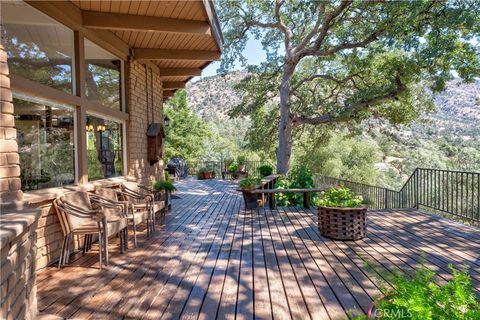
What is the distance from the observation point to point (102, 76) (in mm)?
4758

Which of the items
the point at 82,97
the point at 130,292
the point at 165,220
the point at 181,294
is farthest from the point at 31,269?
the point at 165,220

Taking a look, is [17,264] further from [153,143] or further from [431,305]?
[153,143]

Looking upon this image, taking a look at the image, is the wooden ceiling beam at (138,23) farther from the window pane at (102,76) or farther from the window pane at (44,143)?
the window pane at (44,143)

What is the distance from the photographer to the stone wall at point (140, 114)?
219 inches

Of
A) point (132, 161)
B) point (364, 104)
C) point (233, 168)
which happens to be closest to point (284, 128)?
point (364, 104)

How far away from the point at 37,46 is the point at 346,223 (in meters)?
4.26

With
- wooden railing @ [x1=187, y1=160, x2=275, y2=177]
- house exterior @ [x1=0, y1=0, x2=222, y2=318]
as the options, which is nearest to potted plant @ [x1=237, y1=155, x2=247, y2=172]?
wooden railing @ [x1=187, y1=160, x2=275, y2=177]

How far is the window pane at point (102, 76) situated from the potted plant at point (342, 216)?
358 centimetres

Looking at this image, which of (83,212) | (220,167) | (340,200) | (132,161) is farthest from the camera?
(220,167)

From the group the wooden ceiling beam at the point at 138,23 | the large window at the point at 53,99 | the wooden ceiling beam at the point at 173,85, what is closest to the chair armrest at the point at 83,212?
the large window at the point at 53,99

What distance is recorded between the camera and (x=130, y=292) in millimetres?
2559

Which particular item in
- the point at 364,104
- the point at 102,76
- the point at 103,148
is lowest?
the point at 103,148

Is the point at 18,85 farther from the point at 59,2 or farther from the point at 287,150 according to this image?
the point at 287,150

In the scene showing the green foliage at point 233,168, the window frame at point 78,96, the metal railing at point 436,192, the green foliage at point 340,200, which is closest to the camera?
the window frame at point 78,96
